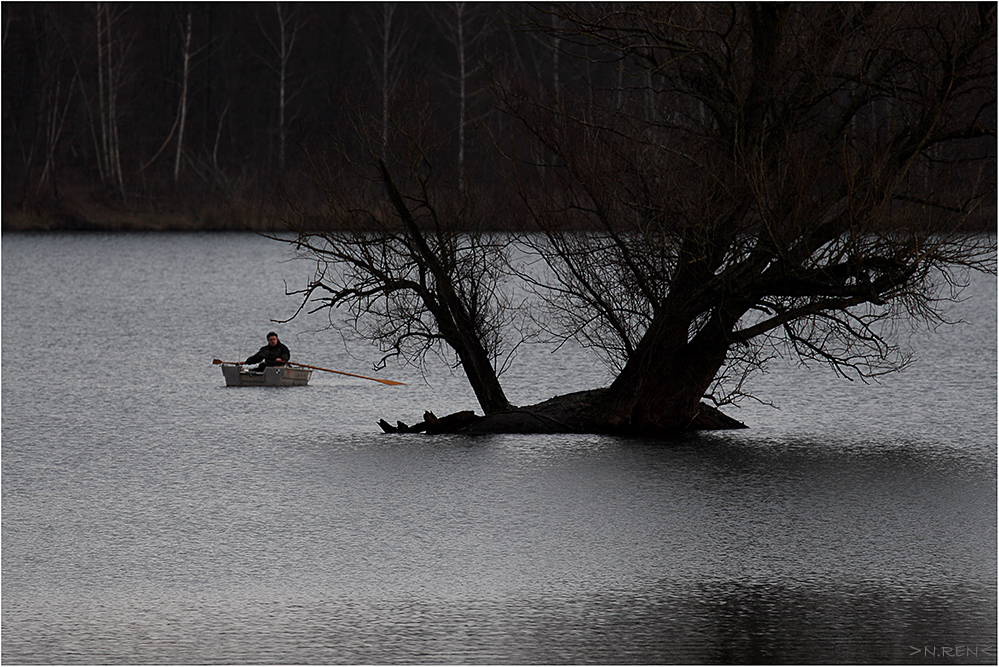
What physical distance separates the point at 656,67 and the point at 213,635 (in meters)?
11.2

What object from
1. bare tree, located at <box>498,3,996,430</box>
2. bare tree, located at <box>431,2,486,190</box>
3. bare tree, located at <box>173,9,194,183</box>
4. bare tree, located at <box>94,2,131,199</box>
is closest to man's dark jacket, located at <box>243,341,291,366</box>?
bare tree, located at <box>498,3,996,430</box>

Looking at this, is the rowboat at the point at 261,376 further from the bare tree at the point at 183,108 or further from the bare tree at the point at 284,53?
the bare tree at the point at 183,108

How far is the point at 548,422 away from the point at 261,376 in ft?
29.2

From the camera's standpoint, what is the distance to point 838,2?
62.9 ft

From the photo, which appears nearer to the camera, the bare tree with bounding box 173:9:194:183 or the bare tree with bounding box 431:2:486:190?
the bare tree with bounding box 431:2:486:190

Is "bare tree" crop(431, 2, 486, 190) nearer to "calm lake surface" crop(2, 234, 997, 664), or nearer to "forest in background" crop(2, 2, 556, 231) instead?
"forest in background" crop(2, 2, 556, 231)

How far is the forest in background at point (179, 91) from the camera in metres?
70.5

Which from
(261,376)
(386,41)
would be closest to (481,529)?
(261,376)

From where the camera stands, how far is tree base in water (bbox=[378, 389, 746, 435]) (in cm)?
2128

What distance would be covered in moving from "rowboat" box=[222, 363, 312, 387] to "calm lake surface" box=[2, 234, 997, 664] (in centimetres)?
31

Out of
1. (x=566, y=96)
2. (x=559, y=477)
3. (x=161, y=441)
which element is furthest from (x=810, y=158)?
(x=161, y=441)

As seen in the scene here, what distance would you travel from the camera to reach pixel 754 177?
18.0 m

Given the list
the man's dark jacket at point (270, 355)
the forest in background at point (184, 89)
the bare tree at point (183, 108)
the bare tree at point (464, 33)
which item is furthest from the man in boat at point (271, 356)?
the bare tree at point (183, 108)

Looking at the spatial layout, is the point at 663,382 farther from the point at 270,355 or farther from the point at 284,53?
the point at 284,53
